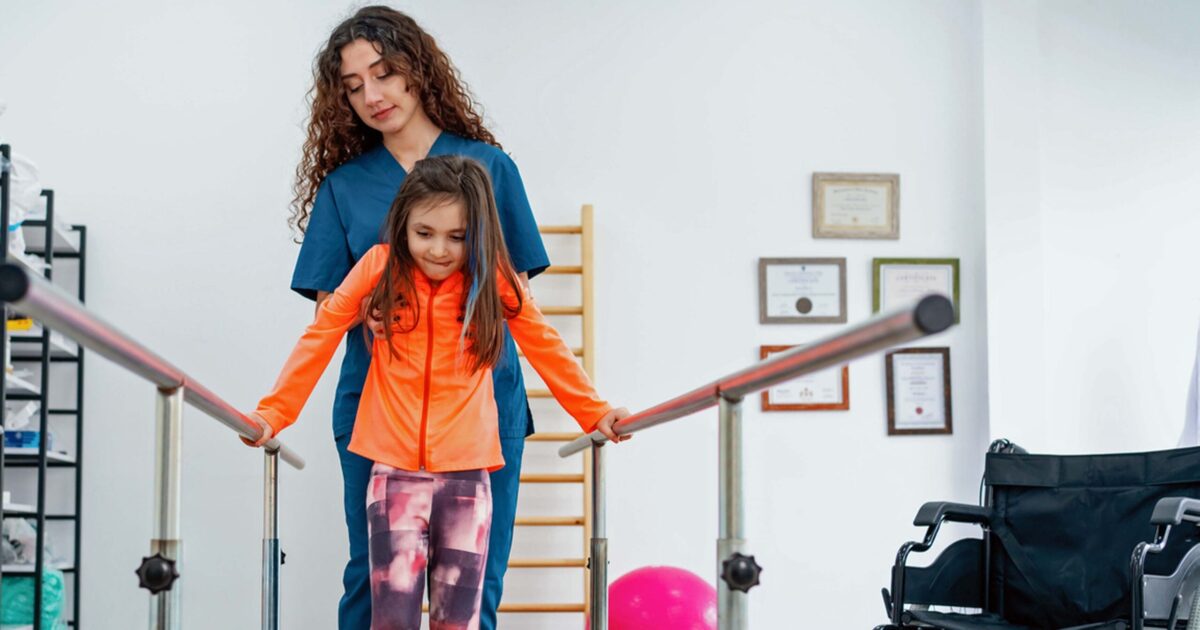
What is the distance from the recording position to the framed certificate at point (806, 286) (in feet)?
15.4

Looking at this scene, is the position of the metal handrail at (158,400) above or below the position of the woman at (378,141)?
below

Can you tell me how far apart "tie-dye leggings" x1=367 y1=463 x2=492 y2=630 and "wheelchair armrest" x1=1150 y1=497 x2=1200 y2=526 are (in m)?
1.88

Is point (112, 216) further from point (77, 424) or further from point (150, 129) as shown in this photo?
point (77, 424)

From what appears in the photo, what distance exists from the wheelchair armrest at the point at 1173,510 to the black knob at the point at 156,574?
2.54 m

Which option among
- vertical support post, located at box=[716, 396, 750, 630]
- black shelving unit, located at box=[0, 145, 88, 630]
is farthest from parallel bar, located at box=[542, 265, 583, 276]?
vertical support post, located at box=[716, 396, 750, 630]

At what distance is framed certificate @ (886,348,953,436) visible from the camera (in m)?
4.70

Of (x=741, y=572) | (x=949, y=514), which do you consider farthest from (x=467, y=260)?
(x=949, y=514)

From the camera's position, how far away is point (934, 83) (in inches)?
190

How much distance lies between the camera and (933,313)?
1052 mm

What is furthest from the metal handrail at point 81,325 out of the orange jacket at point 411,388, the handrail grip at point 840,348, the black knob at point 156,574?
the handrail grip at point 840,348

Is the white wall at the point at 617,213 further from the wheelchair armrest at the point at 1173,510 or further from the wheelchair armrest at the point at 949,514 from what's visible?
the wheelchair armrest at the point at 1173,510

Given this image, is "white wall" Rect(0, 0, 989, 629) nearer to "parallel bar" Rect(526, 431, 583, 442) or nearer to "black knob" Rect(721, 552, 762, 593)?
"parallel bar" Rect(526, 431, 583, 442)

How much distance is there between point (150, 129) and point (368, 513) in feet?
9.11

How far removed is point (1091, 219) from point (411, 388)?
11.0 ft
